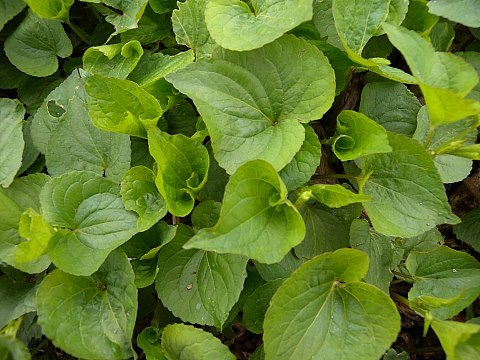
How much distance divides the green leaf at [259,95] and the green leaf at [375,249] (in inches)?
11.4

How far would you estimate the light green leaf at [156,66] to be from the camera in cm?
121

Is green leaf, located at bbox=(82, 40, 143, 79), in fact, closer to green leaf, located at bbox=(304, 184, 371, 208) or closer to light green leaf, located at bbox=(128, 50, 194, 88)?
light green leaf, located at bbox=(128, 50, 194, 88)

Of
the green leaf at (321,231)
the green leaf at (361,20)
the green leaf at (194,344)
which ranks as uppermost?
the green leaf at (361,20)

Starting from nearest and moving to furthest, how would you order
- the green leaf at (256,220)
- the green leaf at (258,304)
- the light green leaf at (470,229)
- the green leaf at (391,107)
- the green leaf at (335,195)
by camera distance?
the green leaf at (256,220) → the green leaf at (335,195) → the green leaf at (258,304) → the green leaf at (391,107) → the light green leaf at (470,229)

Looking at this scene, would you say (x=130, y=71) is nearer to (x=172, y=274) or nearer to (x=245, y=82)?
(x=245, y=82)

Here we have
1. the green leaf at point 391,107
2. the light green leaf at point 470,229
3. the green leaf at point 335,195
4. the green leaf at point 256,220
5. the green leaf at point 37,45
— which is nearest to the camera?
the green leaf at point 256,220

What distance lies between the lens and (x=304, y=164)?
110cm

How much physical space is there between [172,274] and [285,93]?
18.2 inches

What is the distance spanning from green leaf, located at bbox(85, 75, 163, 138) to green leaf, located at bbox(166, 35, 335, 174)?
0.10m

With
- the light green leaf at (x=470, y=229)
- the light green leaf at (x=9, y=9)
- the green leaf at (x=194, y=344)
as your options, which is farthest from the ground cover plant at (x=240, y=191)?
the light green leaf at (x=470, y=229)

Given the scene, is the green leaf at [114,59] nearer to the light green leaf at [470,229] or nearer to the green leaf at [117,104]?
the green leaf at [117,104]

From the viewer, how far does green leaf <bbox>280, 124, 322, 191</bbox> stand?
1086 mm

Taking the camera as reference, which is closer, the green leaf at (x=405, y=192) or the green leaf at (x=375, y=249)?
the green leaf at (x=405, y=192)

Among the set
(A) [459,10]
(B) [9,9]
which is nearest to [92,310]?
(B) [9,9]
